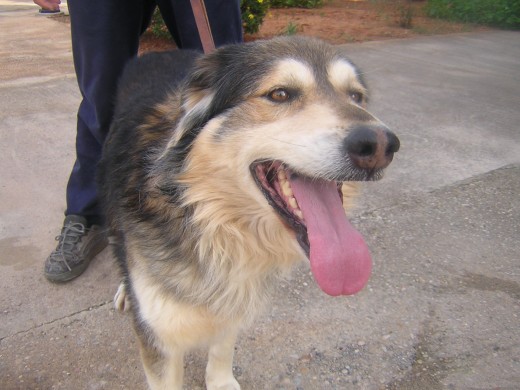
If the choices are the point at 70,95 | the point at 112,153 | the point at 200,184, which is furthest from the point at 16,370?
the point at 70,95

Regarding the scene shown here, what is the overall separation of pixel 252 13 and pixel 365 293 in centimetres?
639

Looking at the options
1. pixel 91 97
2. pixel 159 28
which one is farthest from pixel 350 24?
pixel 91 97

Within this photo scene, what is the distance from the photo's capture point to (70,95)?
568cm

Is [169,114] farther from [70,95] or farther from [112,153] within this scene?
[70,95]

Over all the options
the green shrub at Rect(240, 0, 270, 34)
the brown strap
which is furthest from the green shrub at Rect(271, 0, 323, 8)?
the brown strap

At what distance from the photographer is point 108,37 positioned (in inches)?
104

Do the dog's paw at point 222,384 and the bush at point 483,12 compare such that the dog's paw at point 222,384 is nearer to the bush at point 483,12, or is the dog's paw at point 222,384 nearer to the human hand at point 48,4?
the human hand at point 48,4

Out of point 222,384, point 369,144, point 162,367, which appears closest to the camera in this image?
point 369,144

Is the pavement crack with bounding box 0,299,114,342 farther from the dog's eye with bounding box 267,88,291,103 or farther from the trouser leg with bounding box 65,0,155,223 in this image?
the dog's eye with bounding box 267,88,291,103

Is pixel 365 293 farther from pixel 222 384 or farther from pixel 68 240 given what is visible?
pixel 68 240

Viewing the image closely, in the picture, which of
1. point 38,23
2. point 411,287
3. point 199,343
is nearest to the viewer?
point 199,343

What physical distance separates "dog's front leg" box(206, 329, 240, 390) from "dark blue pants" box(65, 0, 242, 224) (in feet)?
4.93

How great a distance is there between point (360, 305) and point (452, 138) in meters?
3.07

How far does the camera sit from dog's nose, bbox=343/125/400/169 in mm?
1648
